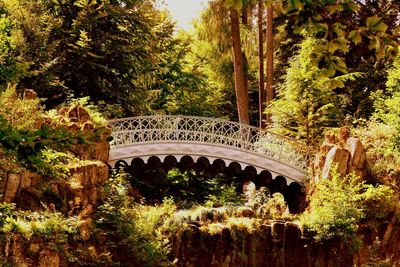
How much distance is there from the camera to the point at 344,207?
45.6 ft

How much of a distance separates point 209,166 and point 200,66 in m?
11.7

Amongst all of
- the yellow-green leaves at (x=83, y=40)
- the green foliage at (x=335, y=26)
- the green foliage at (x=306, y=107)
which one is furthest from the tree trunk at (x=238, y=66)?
the green foliage at (x=335, y=26)

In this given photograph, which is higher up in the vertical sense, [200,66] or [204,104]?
[200,66]

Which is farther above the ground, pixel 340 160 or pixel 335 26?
pixel 340 160

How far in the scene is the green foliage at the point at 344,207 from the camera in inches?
548

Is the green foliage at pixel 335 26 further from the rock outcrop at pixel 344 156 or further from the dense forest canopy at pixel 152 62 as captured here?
the dense forest canopy at pixel 152 62

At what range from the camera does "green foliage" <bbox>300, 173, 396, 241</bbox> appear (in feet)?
45.6

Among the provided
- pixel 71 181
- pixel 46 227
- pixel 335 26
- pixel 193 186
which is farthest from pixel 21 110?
pixel 193 186

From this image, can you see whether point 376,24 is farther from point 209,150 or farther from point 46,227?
point 209,150

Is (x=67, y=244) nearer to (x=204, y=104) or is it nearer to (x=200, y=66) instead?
(x=204, y=104)

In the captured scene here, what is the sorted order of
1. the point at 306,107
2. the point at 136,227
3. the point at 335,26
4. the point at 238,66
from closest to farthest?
the point at 335,26 < the point at 136,227 < the point at 306,107 < the point at 238,66

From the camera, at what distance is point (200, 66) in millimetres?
28859

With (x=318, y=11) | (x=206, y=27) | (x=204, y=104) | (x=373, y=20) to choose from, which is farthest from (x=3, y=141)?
(x=204, y=104)

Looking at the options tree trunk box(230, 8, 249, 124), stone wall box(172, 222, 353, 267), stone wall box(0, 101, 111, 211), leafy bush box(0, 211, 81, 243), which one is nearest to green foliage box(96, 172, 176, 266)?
stone wall box(0, 101, 111, 211)
